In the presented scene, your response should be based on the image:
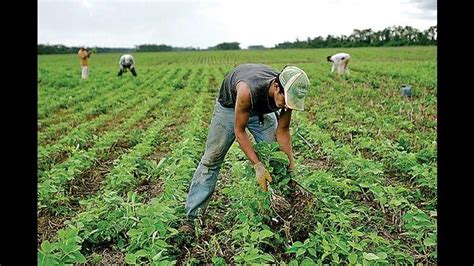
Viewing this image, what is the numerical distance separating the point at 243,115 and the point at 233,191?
74 cm

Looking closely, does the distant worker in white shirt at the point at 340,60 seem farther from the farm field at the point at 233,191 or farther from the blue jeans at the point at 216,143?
the blue jeans at the point at 216,143

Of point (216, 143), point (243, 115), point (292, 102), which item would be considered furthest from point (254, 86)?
point (216, 143)

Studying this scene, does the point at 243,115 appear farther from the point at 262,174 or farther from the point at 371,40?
the point at 371,40

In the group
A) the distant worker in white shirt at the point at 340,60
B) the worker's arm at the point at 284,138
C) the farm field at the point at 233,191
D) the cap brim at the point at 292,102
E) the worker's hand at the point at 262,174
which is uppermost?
the distant worker in white shirt at the point at 340,60

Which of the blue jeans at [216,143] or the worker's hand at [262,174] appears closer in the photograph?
the worker's hand at [262,174]

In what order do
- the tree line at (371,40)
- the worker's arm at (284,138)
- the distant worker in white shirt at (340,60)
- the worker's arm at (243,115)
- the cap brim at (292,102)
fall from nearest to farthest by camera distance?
the cap brim at (292,102)
the worker's arm at (243,115)
the worker's arm at (284,138)
the distant worker in white shirt at (340,60)
the tree line at (371,40)

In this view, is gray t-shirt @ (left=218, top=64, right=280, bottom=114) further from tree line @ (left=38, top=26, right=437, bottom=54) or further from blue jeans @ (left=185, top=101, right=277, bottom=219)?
tree line @ (left=38, top=26, right=437, bottom=54)

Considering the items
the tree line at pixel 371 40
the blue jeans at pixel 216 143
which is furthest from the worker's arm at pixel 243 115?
the tree line at pixel 371 40

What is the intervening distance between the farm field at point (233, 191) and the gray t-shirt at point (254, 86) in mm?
527

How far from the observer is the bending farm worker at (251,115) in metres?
3.47

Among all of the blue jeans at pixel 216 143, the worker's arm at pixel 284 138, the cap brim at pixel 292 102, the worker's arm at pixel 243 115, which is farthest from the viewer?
the blue jeans at pixel 216 143

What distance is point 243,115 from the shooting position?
3.64 meters

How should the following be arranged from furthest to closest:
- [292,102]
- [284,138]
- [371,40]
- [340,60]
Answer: [371,40] → [340,60] → [284,138] → [292,102]
